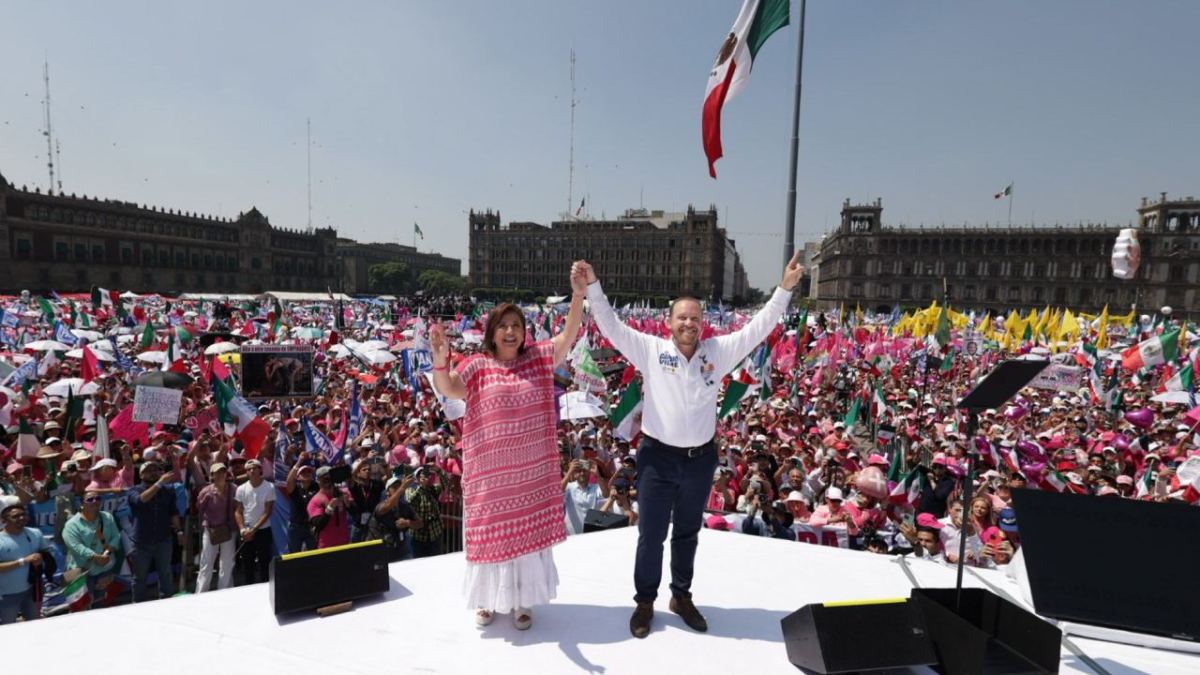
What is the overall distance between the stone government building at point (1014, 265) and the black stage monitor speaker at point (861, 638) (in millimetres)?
76128

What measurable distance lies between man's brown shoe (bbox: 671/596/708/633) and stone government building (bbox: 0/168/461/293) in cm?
6421

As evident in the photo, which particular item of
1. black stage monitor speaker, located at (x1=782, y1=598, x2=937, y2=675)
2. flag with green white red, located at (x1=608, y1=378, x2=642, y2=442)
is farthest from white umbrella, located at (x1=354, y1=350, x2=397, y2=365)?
black stage monitor speaker, located at (x1=782, y1=598, x2=937, y2=675)

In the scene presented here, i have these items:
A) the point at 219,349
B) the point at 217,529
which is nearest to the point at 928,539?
the point at 217,529

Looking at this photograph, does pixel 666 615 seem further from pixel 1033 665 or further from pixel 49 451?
pixel 49 451

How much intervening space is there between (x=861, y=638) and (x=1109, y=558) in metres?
1.16

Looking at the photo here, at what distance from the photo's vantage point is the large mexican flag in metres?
4.25

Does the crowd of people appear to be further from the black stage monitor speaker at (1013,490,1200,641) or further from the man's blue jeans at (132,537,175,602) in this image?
the black stage monitor speaker at (1013,490,1200,641)

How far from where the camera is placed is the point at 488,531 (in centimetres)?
265

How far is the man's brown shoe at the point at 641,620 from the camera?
8.48 ft

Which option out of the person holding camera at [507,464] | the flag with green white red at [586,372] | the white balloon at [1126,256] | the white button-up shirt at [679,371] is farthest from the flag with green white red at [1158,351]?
the person holding camera at [507,464]

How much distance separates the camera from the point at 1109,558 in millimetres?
2479

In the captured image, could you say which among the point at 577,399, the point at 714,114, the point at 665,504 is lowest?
the point at 577,399

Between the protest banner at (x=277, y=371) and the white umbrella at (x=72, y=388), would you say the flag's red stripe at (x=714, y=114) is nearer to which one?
the protest banner at (x=277, y=371)

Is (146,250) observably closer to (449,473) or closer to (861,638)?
(449,473)
